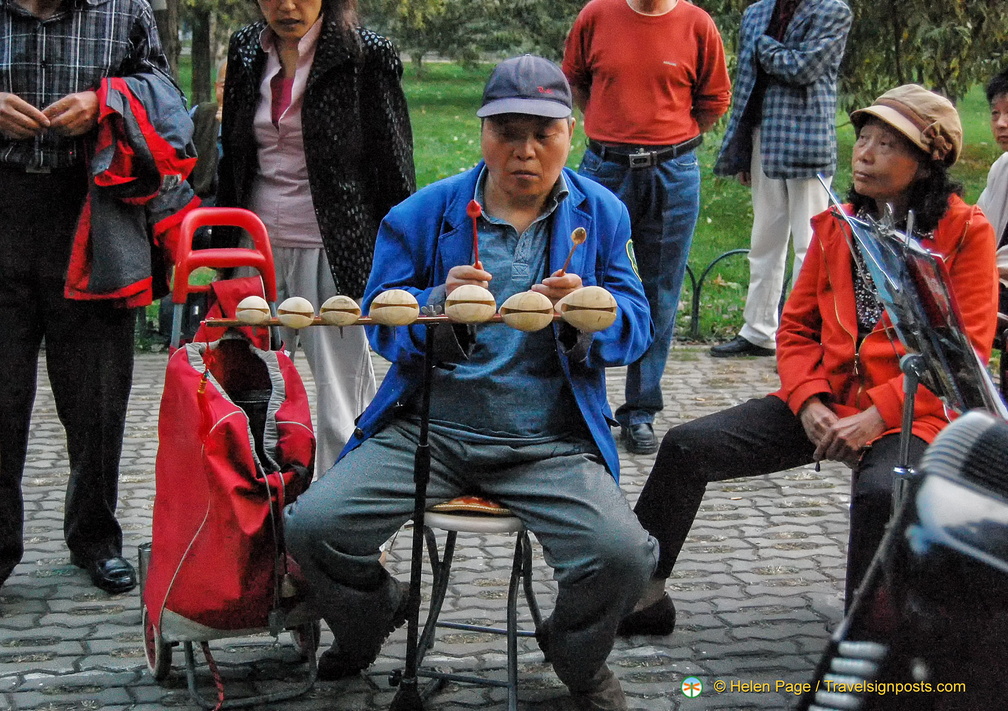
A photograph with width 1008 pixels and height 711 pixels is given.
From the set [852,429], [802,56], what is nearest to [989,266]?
[852,429]

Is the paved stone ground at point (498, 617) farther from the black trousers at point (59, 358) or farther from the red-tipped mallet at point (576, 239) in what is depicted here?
the red-tipped mallet at point (576, 239)

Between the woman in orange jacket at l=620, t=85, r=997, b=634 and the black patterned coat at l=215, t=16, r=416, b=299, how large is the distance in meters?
1.27

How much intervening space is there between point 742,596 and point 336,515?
1.70m

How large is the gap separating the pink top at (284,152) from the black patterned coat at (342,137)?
3 centimetres

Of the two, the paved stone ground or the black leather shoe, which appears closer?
the paved stone ground

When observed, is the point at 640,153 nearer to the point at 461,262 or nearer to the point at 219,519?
the point at 461,262

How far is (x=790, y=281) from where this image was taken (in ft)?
29.8

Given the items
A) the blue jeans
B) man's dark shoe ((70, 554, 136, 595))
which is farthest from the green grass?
man's dark shoe ((70, 554, 136, 595))

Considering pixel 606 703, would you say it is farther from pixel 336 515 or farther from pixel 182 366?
pixel 182 366

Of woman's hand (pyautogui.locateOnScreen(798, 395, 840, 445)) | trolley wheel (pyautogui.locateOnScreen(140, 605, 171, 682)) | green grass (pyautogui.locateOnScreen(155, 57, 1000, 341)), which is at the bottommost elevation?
green grass (pyautogui.locateOnScreen(155, 57, 1000, 341))

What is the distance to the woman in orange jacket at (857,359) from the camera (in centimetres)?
347

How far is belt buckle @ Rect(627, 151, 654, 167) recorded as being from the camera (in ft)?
19.0

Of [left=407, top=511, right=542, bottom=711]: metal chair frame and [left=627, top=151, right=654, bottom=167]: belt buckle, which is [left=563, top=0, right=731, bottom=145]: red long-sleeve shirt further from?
[left=407, top=511, right=542, bottom=711]: metal chair frame

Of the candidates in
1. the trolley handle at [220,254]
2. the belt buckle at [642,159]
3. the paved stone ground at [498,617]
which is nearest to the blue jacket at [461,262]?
the trolley handle at [220,254]
